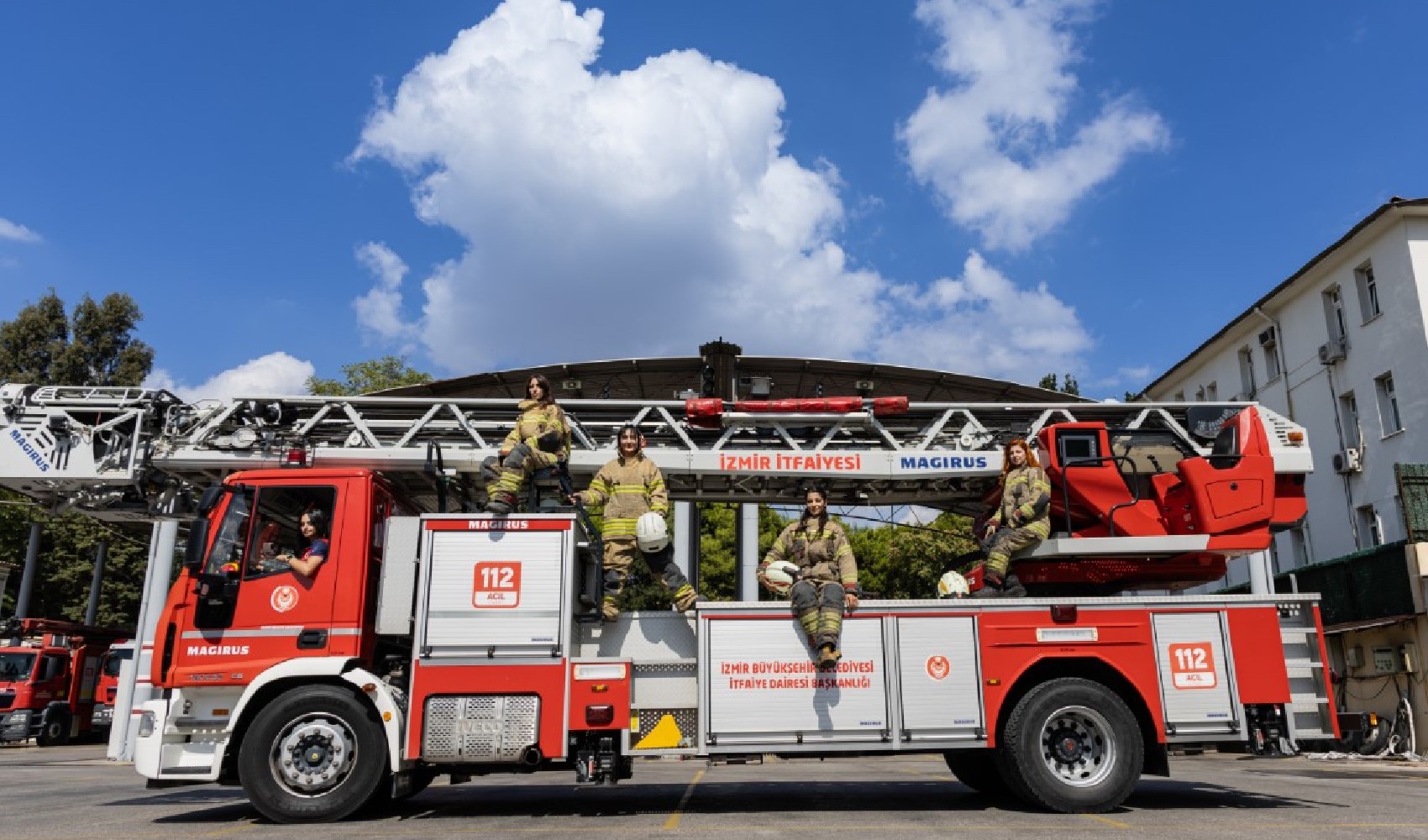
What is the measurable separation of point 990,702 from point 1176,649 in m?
1.65

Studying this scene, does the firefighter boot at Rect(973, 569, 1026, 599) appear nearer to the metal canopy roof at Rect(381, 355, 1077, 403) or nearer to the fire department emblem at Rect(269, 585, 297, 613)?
the fire department emblem at Rect(269, 585, 297, 613)

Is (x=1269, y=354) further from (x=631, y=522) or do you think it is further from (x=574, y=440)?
(x=631, y=522)

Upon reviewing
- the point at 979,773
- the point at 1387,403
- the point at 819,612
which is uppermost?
the point at 1387,403

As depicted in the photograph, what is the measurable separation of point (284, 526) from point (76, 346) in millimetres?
34823

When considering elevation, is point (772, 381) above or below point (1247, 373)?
below

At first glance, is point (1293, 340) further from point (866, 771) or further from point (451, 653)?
point (451, 653)

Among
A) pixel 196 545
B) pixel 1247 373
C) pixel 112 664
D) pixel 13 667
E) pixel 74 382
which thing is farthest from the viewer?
pixel 74 382

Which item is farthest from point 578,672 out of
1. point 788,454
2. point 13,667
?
point 13,667

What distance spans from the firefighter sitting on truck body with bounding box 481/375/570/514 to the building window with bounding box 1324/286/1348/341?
917 inches

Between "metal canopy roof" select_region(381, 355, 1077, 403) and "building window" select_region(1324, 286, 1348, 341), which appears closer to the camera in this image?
"metal canopy roof" select_region(381, 355, 1077, 403)

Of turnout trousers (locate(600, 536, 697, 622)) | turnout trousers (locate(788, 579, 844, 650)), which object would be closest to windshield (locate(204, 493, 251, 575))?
turnout trousers (locate(600, 536, 697, 622))

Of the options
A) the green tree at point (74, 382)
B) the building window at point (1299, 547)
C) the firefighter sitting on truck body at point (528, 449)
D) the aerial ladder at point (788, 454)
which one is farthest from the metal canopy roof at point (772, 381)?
the green tree at point (74, 382)

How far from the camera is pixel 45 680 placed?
26.0 meters

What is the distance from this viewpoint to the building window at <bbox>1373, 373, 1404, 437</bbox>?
22.2 meters
